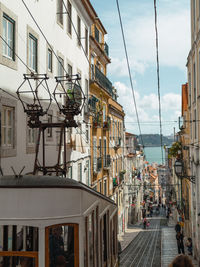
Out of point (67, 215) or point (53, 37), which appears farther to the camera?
point (53, 37)

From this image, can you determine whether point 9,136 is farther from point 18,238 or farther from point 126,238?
point 126,238

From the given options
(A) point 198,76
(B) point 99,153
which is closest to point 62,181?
(A) point 198,76

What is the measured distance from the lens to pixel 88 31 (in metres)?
25.0

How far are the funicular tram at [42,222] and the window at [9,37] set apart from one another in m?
6.89

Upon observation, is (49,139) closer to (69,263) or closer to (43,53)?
(43,53)

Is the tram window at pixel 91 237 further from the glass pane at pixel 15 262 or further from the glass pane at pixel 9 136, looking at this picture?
the glass pane at pixel 9 136

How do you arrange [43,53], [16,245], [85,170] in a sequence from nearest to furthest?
[16,245], [43,53], [85,170]

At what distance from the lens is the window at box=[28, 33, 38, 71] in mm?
13614

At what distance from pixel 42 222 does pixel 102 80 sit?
2447 centimetres

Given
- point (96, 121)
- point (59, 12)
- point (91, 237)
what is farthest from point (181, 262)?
point (96, 121)

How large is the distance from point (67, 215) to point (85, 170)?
1825 cm

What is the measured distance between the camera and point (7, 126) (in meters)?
→ 11.8

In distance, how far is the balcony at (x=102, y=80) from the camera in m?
26.7

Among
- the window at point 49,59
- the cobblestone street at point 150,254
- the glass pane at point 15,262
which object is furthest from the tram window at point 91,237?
the cobblestone street at point 150,254
